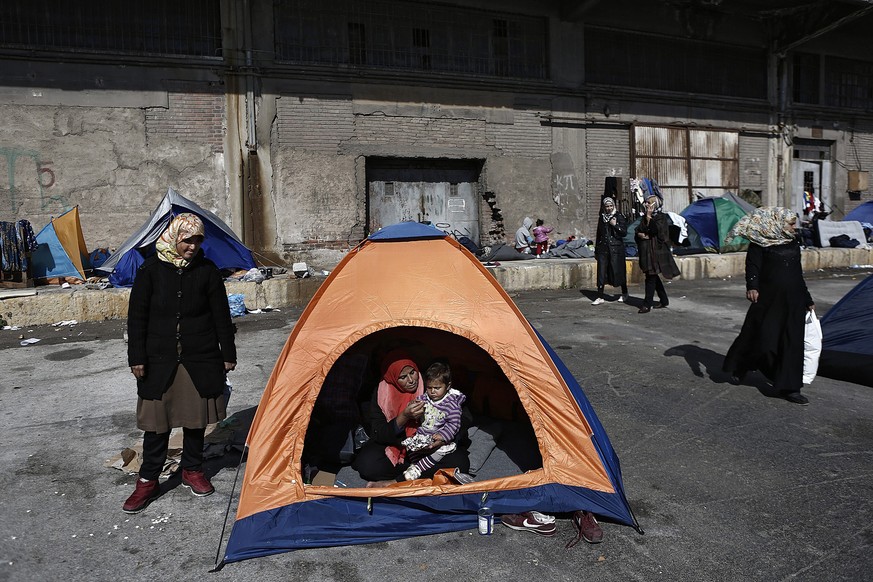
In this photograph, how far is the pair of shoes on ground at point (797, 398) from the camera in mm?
5203

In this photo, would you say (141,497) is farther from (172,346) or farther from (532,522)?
(532,522)

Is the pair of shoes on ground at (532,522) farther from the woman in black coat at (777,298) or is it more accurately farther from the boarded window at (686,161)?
the boarded window at (686,161)

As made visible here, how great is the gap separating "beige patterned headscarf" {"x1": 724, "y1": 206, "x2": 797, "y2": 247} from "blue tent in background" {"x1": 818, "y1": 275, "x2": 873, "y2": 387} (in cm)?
155

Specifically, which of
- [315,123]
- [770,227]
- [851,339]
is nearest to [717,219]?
[851,339]

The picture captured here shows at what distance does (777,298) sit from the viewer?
520 cm

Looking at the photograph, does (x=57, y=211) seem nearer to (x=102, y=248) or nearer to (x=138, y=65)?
(x=102, y=248)

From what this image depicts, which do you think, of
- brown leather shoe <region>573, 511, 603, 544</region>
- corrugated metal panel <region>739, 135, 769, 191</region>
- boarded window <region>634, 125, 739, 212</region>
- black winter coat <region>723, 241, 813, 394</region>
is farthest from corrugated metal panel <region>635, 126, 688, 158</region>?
brown leather shoe <region>573, 511, 603, 544</region>

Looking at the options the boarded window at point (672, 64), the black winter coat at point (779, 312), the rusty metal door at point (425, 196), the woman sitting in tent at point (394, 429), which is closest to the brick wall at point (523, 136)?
the rusty metal door at point (425, 196)

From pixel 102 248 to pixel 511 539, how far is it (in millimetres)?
10382

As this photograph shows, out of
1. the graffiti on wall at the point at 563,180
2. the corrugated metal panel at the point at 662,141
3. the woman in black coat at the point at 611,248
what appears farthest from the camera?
the corrugated metal panel at the point at 662,141

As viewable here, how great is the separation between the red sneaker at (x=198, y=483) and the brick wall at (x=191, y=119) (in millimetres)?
9306

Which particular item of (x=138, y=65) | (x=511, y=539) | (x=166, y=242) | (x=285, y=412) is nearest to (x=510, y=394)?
(x=511, y=539)

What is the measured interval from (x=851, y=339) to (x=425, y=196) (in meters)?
8.86

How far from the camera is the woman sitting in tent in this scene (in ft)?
11.8
